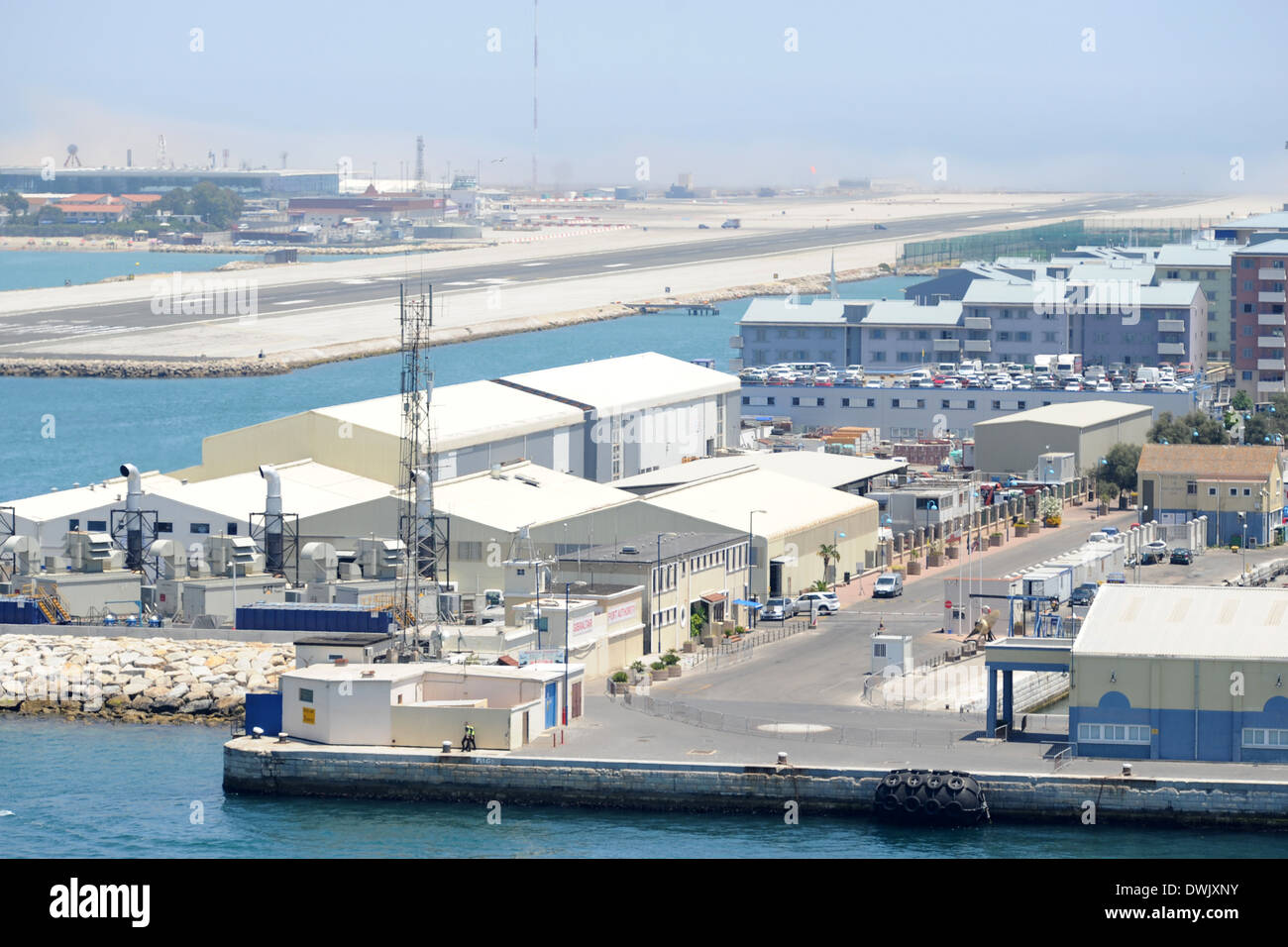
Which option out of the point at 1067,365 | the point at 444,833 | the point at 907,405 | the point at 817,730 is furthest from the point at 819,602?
the point at 1067,365

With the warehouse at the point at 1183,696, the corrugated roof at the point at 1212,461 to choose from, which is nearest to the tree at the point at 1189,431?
the corrugated roof at the point at 1212,461

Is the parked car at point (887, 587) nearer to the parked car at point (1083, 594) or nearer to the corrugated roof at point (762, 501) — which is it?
the corrugated roof at point (762, 501)

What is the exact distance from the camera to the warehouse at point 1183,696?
32156 millimetres

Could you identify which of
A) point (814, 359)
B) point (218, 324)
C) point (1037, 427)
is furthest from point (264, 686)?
point (218, 324)

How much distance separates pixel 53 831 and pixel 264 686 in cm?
708

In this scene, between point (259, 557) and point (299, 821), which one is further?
point (259, 557)

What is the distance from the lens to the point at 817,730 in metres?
34.2

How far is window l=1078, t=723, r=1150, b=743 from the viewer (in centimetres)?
3250

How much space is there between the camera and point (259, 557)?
4500cm

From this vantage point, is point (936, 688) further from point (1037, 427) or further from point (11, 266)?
point (11, 266)

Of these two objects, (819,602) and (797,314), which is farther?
(797,314)

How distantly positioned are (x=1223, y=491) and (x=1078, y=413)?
12.2m

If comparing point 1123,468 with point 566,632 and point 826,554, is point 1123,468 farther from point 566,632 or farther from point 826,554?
point 566,632

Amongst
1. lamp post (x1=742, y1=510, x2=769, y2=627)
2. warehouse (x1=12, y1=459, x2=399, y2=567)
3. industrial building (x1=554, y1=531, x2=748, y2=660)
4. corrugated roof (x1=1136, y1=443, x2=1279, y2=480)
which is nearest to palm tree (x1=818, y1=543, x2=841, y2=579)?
lamp post (x1=742, y1=510, x2=769, y2=627)
